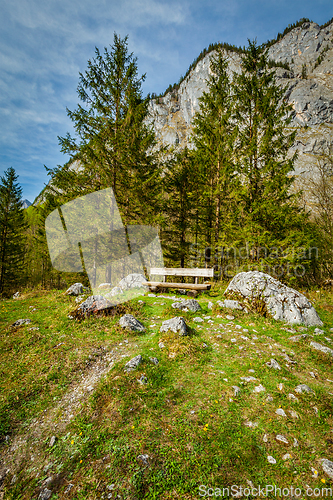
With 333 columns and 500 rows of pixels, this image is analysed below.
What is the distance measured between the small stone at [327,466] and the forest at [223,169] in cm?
782

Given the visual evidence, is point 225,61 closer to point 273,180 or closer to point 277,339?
point 273,180

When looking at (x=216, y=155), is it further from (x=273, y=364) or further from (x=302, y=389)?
(x=302, y=389)

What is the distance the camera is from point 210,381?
3.18m

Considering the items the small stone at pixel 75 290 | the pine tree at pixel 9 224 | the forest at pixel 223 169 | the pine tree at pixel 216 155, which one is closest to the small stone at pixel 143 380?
the small stone at pixel 75 290

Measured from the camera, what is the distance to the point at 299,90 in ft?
288

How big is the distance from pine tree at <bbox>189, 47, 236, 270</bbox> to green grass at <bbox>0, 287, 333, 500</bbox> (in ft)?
25.2

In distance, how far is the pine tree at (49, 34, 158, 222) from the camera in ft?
34.1

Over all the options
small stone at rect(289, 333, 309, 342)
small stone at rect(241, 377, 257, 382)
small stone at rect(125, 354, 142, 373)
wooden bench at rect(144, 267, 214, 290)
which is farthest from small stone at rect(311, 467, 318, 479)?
wooden bench at rect(144, 267, 214, 290)

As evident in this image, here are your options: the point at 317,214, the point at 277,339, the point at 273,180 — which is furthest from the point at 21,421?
the point at 317,214

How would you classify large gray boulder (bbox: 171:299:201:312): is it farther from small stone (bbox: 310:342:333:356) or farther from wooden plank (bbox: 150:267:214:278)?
small stone (bbox: 310:342:333:356)

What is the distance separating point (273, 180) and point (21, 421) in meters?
11.3

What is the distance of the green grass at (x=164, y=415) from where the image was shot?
1.88m

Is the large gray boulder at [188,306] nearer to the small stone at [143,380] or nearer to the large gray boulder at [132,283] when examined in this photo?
the small stone at [143,380]

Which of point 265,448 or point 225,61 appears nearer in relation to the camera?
point 265,448
